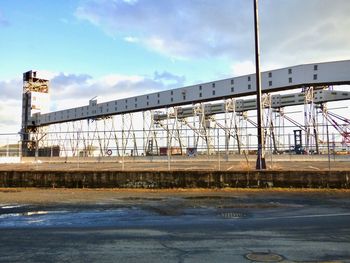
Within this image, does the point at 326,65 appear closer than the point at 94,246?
No

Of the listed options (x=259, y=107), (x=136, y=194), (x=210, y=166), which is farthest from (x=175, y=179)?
(x=210, y=166)

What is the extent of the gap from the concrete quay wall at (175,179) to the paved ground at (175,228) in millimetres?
2566

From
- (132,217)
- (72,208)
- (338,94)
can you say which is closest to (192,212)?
(132,217)

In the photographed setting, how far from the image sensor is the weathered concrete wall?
17984 millimetres

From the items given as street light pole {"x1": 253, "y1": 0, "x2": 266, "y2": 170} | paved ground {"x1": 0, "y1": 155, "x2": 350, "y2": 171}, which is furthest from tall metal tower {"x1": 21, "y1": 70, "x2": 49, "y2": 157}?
street light pole {"x1": 253, "y1": 0, "x2": 266, "y2": 170}

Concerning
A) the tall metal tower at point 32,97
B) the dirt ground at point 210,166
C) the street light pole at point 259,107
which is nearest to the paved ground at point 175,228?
the street light pole at point 259,107

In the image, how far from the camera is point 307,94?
2115 inches

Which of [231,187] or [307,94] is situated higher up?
[307,94]

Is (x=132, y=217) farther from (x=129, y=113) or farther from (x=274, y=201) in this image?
(x=129, y=113)

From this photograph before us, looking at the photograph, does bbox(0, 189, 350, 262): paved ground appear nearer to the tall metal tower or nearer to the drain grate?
the drain grate

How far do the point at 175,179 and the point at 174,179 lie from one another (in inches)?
1.8

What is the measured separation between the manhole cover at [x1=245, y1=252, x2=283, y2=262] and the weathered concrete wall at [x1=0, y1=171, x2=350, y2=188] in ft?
39.1

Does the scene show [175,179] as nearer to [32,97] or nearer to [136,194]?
[136,194]

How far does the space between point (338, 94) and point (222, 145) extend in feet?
118
